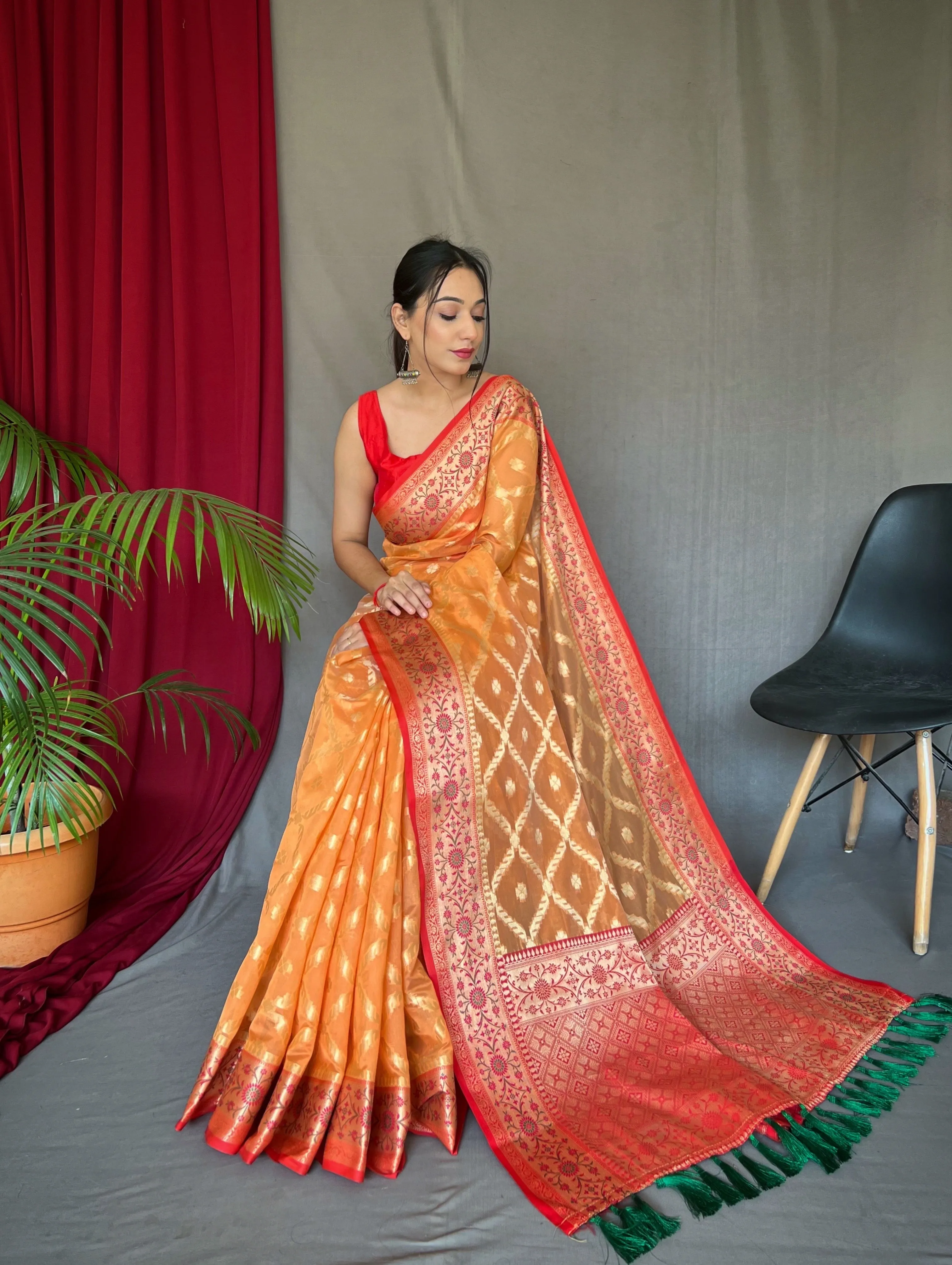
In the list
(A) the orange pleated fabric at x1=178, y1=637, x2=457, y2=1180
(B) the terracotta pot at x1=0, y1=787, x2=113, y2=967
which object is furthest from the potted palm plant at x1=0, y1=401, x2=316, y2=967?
(A) the orange pleated fabric at x1=178, y1=637, x2=457, y2=1180

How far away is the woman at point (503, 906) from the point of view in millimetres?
1521

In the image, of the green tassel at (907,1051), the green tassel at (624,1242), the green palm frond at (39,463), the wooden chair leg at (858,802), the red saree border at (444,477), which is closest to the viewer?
the green tassel at (624,1242)

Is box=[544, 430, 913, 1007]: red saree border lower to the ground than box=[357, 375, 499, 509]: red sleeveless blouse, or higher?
lower

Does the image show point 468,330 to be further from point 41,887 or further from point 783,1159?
point 783,1159

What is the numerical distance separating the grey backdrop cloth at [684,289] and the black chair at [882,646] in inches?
12.0

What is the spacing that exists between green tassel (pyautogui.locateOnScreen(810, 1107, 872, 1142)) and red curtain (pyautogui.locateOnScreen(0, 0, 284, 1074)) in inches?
59.1

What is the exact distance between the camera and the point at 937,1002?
1.91 meters

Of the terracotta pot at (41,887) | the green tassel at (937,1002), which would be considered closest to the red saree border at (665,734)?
the green tassel at (937,1002)

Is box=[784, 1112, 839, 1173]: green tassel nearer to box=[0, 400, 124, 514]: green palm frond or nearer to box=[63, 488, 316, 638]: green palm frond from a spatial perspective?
box=[63, 488, 316, 638]: green palm frond

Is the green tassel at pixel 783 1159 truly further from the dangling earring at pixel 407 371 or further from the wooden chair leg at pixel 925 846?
the dangling earring at pixel 407 371

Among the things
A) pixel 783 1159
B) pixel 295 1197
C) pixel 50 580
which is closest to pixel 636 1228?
pixel 783 1159

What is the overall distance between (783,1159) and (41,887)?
1.56 metres

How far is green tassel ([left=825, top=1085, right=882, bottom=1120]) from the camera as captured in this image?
1.59m

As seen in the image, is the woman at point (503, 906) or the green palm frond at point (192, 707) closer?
the woman at point (503, 906)
